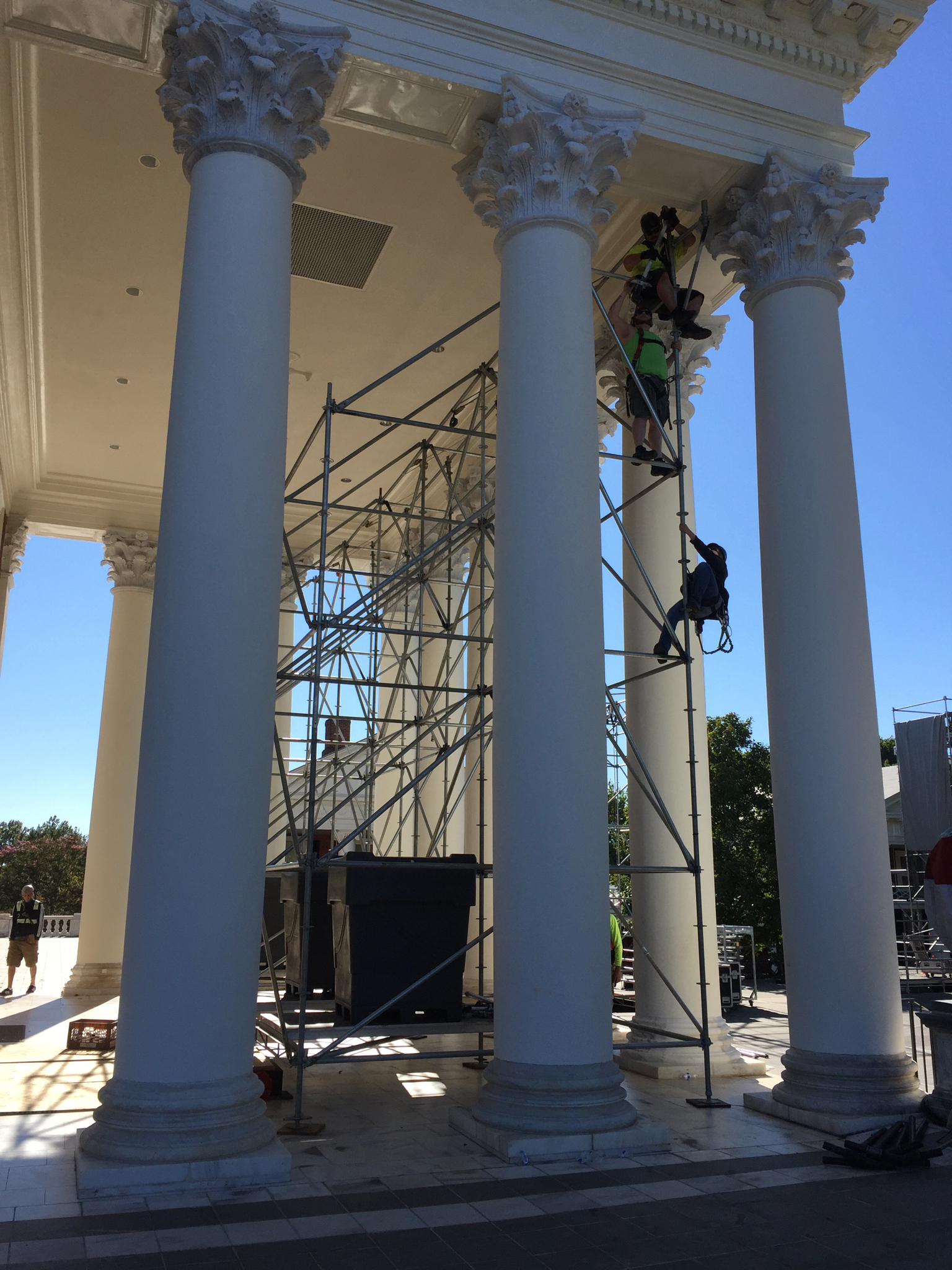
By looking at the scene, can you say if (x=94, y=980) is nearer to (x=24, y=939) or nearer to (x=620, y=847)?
(x=24, y=939)

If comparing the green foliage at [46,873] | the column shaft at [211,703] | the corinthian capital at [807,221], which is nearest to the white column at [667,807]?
the corinthian capital at [807,221]

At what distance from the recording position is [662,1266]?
6.17m

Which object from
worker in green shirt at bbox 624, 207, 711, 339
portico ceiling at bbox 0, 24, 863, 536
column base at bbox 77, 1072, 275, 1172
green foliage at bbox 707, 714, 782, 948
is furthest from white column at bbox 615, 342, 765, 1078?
green foliage at bbox 707, 714, 782, 948

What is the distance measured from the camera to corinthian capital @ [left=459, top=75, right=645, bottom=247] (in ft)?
34.2

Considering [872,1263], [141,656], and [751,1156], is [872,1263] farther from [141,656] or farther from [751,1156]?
[141,656]

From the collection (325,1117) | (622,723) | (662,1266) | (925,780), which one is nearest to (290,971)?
(325,1117)

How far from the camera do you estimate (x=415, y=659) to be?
80.2 feet

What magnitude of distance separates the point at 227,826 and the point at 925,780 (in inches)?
978

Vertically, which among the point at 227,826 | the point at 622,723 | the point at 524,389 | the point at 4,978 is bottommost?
the point at 4,978

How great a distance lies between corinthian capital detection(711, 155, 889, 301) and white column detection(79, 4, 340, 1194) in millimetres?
5422

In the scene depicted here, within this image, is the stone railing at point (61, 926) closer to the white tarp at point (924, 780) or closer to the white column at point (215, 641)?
the white tarp at point (924, 780)

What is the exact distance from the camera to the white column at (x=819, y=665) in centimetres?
999

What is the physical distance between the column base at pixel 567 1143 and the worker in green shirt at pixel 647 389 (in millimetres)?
7604

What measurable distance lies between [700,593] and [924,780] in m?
19.2
